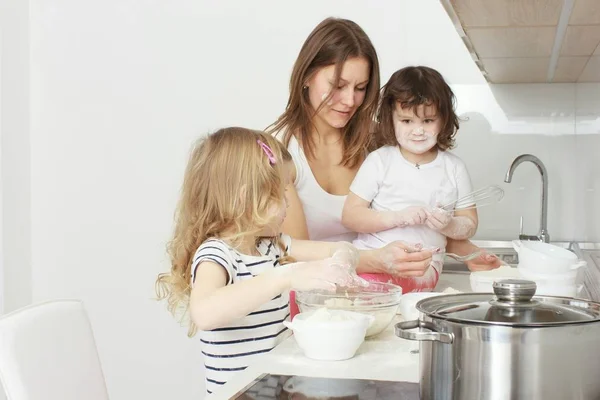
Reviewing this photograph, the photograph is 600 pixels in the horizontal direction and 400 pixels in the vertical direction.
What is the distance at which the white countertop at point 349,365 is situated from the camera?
106 centimetres

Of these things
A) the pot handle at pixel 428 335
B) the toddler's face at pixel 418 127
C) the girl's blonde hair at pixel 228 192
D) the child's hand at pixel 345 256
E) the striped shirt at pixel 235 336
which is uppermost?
the toddler's face at pixel 418 127

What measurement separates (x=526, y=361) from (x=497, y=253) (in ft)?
6.09

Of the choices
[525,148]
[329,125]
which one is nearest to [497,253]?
[525,148]

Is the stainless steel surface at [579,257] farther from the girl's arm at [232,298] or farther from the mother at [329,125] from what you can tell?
the girl's arm at [232,298]

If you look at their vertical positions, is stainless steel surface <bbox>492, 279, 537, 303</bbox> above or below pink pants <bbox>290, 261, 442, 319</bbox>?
above

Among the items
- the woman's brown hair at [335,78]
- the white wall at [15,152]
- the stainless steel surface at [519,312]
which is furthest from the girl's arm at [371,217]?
the white wall at [15,152]

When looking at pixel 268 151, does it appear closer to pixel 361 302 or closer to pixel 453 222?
pixel 361 302

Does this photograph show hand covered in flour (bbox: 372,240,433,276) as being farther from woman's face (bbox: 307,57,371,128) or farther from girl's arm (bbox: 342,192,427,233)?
woman's face (bbox: 307,57,371,128)

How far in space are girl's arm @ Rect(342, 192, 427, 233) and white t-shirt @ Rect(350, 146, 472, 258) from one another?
0.03m

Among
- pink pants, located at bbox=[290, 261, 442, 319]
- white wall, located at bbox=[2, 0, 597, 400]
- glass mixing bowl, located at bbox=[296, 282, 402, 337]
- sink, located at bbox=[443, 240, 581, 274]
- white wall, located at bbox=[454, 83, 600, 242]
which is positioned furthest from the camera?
white wall, located at bbox=[2, 0, 597, 400]

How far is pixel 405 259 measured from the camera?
175 centimetres

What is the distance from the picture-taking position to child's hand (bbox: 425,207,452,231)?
1.99m

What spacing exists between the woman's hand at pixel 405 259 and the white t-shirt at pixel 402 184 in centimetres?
38

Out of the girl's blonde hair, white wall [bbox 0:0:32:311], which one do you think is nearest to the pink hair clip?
the girl's blonde hair
